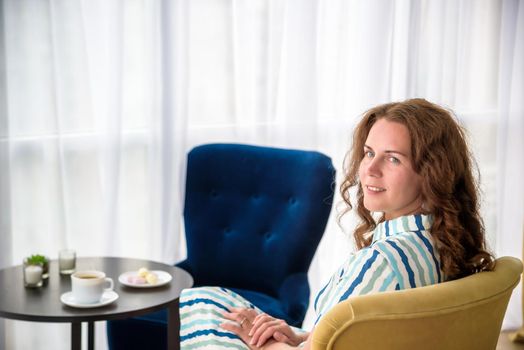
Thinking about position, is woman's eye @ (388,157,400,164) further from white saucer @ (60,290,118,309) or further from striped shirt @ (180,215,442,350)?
white saucer @ (60,290,118,309)

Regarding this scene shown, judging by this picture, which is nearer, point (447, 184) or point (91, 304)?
point (447, 184)

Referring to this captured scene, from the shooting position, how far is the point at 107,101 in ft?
9.50

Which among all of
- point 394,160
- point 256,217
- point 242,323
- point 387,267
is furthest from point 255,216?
point 387,267

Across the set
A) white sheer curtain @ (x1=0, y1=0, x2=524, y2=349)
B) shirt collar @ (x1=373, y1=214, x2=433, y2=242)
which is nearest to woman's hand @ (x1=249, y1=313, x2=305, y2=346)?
shirt collar @ (x1=373, y1=214, x2=433, y2=242)

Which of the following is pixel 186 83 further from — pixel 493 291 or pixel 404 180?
pixel 493 291

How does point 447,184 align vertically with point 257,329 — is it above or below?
above

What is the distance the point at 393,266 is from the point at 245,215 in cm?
142

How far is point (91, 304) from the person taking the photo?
201cm

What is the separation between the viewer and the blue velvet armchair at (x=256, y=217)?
8.57 feet

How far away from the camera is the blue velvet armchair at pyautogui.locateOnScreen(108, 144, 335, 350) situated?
2613 mm

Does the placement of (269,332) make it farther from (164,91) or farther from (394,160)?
(164,91)

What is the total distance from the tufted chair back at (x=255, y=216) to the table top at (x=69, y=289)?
359 millimetres

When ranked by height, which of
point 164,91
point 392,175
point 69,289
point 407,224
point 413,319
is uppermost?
point 164,91

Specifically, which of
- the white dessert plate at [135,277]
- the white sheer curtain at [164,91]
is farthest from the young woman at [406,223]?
the white sheer curtain at [164,91]
